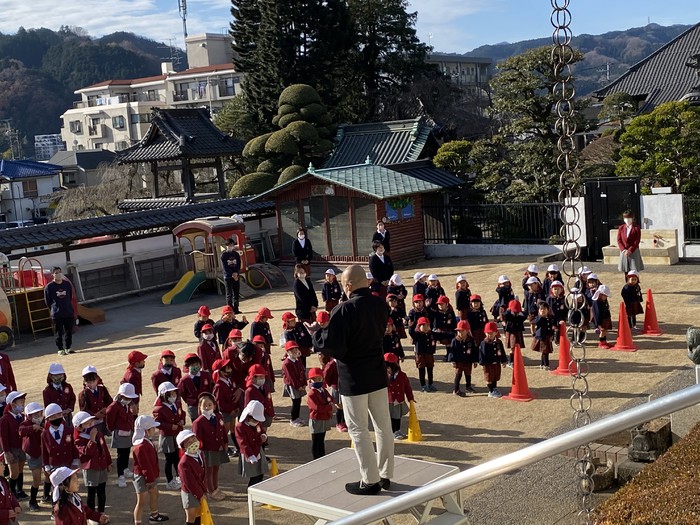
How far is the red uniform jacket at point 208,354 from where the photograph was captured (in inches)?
497

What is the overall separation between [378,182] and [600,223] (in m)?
6.16

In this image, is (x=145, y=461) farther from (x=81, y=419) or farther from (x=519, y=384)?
(x=519, y=384)

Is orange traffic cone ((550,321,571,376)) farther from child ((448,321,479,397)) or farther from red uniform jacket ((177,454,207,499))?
red uniform jacket ((177,454,207,499))

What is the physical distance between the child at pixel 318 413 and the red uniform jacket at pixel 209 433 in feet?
4.17

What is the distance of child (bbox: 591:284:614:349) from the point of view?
47.6 feet

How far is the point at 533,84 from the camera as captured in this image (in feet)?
81.4

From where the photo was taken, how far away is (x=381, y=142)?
30422mm

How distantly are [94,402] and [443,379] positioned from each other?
18.3 ft

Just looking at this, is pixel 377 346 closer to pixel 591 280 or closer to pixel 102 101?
pixel 591 280

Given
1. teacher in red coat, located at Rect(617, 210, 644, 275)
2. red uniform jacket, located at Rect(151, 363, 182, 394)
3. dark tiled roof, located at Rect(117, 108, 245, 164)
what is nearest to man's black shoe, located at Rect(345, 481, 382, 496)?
red uniform jacket, located at Rect(151, 363, 182, 394)

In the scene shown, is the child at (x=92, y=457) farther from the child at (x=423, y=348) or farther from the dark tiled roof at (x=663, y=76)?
the dark tiled roof at (x=663, y=76)

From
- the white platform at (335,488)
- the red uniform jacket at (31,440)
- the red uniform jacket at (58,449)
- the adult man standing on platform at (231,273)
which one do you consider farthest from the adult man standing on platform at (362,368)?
the adult man standing on platform at (231,273)

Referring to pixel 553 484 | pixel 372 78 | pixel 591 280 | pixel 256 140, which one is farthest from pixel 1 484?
pixel 372 78

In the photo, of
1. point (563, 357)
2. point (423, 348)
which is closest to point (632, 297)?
point (563, 357)
